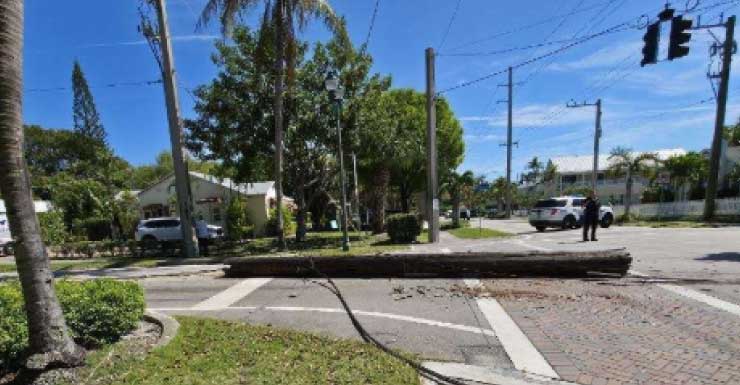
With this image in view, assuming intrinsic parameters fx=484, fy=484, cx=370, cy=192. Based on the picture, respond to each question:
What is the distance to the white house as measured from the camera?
A: 63.7 m

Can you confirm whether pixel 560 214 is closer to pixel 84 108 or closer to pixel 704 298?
pixel 704 298

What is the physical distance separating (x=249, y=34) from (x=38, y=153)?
2195 inches

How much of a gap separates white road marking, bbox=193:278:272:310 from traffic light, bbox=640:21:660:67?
11.1 m

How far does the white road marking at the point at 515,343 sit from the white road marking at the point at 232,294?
457 centimetres

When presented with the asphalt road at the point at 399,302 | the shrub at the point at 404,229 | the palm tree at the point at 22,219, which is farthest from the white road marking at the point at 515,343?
the shrub at the point at 404,229

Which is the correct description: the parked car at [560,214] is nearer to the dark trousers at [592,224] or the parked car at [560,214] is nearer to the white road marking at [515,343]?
the dark trousers at [592,224]

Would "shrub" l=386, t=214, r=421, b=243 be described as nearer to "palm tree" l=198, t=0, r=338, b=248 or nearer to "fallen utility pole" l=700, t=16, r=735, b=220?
"palm tree" l=198, t=0, r=338, b=248

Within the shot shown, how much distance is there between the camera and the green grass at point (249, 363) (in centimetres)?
436

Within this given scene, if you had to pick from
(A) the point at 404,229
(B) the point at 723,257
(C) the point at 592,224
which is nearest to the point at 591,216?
(C) the point at 592,224

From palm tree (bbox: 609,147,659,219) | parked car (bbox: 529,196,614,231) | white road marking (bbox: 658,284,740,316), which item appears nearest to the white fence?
palm tree (bbox: 609,147,659,219)

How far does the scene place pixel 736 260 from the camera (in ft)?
36.3

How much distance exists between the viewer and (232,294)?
384 inches

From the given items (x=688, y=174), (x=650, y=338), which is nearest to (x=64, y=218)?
(x=650, y=338)

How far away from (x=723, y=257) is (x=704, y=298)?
5196 mm
